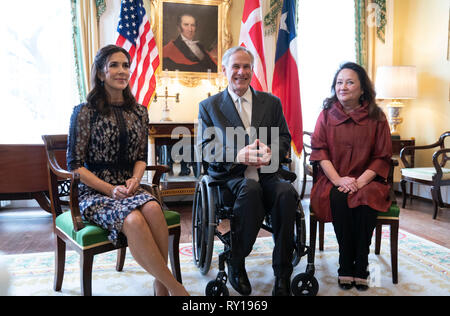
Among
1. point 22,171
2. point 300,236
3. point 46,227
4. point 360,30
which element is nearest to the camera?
point 300,236

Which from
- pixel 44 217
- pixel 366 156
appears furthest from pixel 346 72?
pixel 44 217

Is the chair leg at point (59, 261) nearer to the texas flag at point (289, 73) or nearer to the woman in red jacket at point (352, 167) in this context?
the woman in red jacket at point (352, 167)

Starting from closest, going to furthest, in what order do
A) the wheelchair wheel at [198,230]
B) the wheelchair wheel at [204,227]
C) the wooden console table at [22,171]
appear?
the wheelchair wheel at [204,227], the wheelchair wheel at [198,230], the wooden console table at [22,171]

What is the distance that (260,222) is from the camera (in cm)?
190

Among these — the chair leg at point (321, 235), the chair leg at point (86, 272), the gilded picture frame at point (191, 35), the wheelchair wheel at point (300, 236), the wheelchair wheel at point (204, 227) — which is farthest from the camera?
the gilded picture frame at point (191, 35)

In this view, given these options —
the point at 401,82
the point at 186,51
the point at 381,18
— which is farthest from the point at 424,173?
the point at 186,51

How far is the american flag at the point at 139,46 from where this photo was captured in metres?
3.70

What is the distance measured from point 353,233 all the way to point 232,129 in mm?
918

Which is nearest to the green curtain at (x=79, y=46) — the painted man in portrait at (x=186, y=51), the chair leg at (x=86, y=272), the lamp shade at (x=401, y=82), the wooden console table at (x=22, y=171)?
the painted man in portrait at (x=186, y=51)

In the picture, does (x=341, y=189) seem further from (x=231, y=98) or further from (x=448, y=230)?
(x=448, y=230)

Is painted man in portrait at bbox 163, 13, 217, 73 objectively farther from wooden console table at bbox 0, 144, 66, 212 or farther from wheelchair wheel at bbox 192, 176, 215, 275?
wheelchair wheel at bbox 192, 176, 215, 275

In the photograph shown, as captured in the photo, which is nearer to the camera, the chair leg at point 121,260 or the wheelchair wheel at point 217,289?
the wheelchair wheel at point 217,289

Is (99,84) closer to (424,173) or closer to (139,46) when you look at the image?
(139,46)

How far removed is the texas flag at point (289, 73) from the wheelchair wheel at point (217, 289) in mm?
2195
